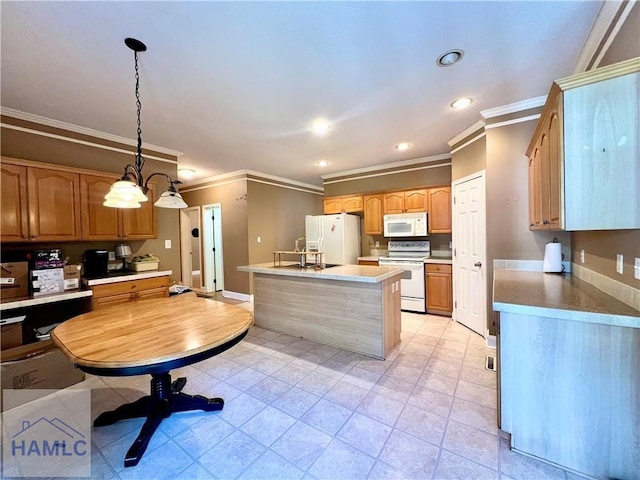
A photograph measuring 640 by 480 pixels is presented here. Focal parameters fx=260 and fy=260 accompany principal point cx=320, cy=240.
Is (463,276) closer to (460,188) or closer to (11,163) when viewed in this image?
(460,188)

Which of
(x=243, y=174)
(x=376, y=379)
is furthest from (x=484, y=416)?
(x=243, y=174)

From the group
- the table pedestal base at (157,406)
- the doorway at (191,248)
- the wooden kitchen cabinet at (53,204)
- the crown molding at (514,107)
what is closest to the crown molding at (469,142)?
the crown molding at (514,107)

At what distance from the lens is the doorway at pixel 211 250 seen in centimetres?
619

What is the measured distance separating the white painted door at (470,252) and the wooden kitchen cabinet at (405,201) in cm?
73

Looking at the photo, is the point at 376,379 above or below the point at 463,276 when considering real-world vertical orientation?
below

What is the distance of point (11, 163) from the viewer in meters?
2.46

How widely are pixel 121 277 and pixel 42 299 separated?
667 millimetres

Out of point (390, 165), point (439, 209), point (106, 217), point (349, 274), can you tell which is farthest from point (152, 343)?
point (390, 165)

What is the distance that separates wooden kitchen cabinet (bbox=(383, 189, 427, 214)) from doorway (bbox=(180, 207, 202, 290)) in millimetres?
4445

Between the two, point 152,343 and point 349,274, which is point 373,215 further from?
point 152,343

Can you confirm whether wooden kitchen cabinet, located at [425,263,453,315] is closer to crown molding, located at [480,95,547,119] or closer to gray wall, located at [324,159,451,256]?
gray wall, located at [324,159,451,256]

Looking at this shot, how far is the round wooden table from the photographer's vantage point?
1287mm

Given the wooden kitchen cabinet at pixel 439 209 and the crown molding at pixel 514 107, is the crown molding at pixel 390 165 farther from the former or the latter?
the crown molding at pixel 514 107

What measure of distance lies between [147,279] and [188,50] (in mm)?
2637
